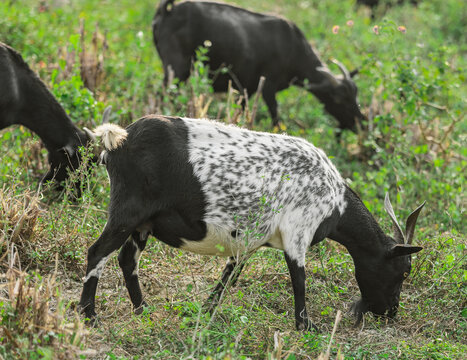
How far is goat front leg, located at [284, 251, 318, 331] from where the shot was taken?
467cm

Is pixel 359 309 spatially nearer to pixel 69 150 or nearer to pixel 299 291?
pixel 299 291

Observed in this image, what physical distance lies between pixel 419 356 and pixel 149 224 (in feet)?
6.76

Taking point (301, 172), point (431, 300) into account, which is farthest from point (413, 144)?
point (301, 172)

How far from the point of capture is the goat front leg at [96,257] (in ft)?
14.1

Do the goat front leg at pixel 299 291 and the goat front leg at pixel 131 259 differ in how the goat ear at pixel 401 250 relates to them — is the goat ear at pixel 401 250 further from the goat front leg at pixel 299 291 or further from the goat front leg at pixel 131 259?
the goat front leg at pixel 131 259

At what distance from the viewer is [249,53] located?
348 inches

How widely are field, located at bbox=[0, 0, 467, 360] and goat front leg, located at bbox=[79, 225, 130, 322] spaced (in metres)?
0.18

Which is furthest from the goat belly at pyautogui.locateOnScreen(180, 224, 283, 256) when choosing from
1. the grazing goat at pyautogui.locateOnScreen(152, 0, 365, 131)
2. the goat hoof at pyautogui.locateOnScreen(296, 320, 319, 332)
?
the grazing goat at pyautogui.locateOnScreen(152, 0, 365, 131)

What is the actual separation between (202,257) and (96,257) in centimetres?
151

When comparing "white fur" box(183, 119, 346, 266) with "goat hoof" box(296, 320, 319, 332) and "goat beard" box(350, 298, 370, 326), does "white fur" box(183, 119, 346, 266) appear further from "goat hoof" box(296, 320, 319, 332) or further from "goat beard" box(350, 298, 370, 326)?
"goat beard" box(350, 298, 370, 326)

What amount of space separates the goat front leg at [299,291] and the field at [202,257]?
0.41 ft

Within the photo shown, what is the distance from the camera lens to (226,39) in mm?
8695

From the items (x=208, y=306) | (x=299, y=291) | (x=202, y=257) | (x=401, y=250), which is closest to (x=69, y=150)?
(x=202, y=257)

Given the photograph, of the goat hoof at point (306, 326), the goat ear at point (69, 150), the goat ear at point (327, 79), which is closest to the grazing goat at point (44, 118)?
the goat ear at point (69, 150)
